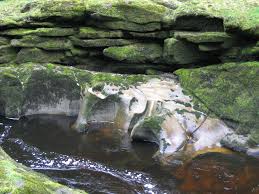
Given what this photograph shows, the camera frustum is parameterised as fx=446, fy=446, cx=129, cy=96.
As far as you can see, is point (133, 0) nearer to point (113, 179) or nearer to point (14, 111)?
point (14, 111)

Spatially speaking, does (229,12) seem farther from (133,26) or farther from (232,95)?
(133,26)

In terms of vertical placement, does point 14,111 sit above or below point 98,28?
below

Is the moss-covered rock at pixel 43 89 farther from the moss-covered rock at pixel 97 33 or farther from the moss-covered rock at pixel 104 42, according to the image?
the moss-covered rock at pixel 97 33

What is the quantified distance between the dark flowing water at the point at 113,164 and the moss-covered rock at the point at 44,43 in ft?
12.5

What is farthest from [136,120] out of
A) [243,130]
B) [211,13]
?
[211,13]

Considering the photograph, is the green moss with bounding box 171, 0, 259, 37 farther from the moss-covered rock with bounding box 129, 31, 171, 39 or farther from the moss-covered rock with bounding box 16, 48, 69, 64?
the moss-covered rock with bounding box 16, 48, 69, 64

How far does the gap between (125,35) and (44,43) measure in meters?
3.40

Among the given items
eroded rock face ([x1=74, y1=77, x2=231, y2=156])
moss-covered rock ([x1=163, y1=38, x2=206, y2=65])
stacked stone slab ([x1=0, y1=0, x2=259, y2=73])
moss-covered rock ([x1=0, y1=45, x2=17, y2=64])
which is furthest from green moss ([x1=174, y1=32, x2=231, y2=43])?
moss-covered rock ([x1=0, y1=45, x2=17, y2=64])

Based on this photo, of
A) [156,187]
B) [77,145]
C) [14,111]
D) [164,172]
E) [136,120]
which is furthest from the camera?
[14,111]

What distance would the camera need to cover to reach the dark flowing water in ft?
39.7

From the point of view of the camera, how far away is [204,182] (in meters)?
12.4

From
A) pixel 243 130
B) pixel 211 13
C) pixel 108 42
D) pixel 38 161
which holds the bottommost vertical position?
pixel 38 161

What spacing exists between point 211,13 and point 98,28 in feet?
15.5

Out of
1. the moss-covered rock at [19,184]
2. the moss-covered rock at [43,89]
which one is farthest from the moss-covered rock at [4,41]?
the moss-covered rock at [19,184]
